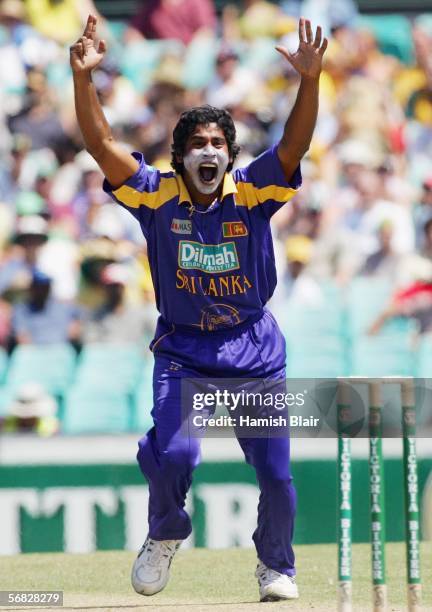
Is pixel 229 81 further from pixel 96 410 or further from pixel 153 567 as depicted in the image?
pixel 153 567

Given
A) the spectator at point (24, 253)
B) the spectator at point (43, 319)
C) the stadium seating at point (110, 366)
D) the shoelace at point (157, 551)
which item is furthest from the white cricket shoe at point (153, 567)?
the spectator at point (24, 253)

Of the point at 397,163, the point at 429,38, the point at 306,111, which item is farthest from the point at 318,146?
the point at 306,111

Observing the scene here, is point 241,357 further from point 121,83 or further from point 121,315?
point 121,83

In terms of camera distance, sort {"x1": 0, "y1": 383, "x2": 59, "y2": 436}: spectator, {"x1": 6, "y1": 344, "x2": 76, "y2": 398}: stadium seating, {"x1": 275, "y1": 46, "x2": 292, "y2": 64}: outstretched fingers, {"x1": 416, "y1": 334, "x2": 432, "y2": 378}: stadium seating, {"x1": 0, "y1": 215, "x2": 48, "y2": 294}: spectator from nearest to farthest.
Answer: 1. {"x1": 275, "y1": 46, "x2": 292, "y2": 64}: outstretched fingers
2. {"x1": 416, "y1": 334, "x2": 432, "y2": 378}: stadium seating
3. {"x1": 0, "y1": 383, "x2": 59, "y2": 436}: spectator
4. {"x1": 6, "y1": 344, "x2": 76, "y2": 398}: stadium seating
5. {"x1": 0, "y1": 215, "x2": 48, "y2": 294}: spectator

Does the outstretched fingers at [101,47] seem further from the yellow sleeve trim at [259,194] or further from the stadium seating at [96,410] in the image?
the stadium seating at [96,410]

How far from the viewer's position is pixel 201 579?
6.98 m

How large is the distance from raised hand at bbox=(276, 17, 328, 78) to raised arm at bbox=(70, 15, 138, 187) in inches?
32.3

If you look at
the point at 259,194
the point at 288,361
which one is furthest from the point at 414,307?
the point at 259,194

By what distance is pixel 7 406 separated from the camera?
35.3 feet

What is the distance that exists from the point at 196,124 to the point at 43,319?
5.76m

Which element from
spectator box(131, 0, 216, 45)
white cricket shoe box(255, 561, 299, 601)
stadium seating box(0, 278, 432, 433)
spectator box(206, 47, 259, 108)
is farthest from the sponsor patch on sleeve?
spectator box(131, 0, 216, 45)

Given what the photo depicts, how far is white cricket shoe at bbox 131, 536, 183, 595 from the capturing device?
605 cm

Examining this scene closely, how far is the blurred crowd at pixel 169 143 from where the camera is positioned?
38.4 ft
